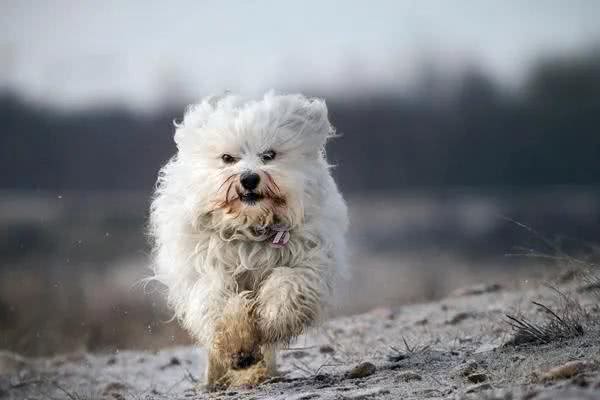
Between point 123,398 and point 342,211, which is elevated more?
point 342,211

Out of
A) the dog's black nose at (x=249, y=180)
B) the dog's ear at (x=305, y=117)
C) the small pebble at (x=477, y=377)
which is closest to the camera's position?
the small pebble at (x=477, y=377)

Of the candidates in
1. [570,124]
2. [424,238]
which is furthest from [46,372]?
[570,124]

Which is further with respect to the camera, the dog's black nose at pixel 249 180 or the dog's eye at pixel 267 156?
the dog's eye at pixel 267 156

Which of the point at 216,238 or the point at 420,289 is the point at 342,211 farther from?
the point at 420,289

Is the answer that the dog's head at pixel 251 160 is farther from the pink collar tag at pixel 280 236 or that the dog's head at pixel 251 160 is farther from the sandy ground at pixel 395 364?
the sandy ground at pixel 395 364

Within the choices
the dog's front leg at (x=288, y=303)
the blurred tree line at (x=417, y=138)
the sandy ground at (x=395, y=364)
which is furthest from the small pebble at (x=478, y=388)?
the blurred tree line at (x=417, y=138)

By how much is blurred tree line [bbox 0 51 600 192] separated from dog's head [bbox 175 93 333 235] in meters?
20.0

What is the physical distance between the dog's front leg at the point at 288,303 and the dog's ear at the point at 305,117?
985 millimetres

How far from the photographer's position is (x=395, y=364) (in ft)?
20.2

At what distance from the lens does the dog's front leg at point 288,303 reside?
592 cm

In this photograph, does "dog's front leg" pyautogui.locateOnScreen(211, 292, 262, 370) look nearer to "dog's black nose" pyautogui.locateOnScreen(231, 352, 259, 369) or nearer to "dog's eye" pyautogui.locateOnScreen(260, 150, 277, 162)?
"dog's black nose" pyautogui.locateOnScreen(231, 352, 259, 369)

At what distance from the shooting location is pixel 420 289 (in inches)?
510

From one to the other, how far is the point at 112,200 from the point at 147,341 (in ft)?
52.6

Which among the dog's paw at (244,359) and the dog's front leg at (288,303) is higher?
the dog's front leg at (288,303)
